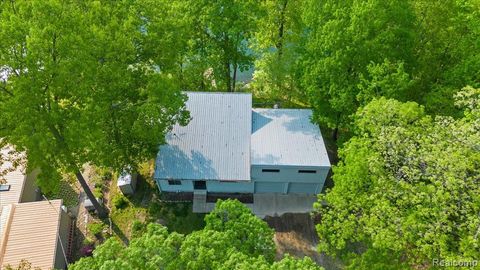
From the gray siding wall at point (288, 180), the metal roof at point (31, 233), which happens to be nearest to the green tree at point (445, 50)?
the gray siding wall at point (288, 180)

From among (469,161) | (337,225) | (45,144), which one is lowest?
(337,225)

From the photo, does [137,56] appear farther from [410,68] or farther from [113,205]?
[410,68]

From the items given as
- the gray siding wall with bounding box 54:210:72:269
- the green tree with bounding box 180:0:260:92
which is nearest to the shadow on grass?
the gray siding wall with bounding box 54:210:72:269

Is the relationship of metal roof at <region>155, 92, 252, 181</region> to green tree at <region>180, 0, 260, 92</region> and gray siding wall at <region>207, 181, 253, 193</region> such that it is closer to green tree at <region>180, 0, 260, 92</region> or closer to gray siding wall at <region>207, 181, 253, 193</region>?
gray siding wall at <region>207, 181, 253, 193</region>

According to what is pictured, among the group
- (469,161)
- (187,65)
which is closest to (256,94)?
(187,65)

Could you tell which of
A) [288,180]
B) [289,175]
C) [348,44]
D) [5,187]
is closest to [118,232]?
[5,187]

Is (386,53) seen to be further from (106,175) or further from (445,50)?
(106,175)

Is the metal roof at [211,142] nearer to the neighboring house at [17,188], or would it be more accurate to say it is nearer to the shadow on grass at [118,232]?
the shadow on grass at [118,232]
